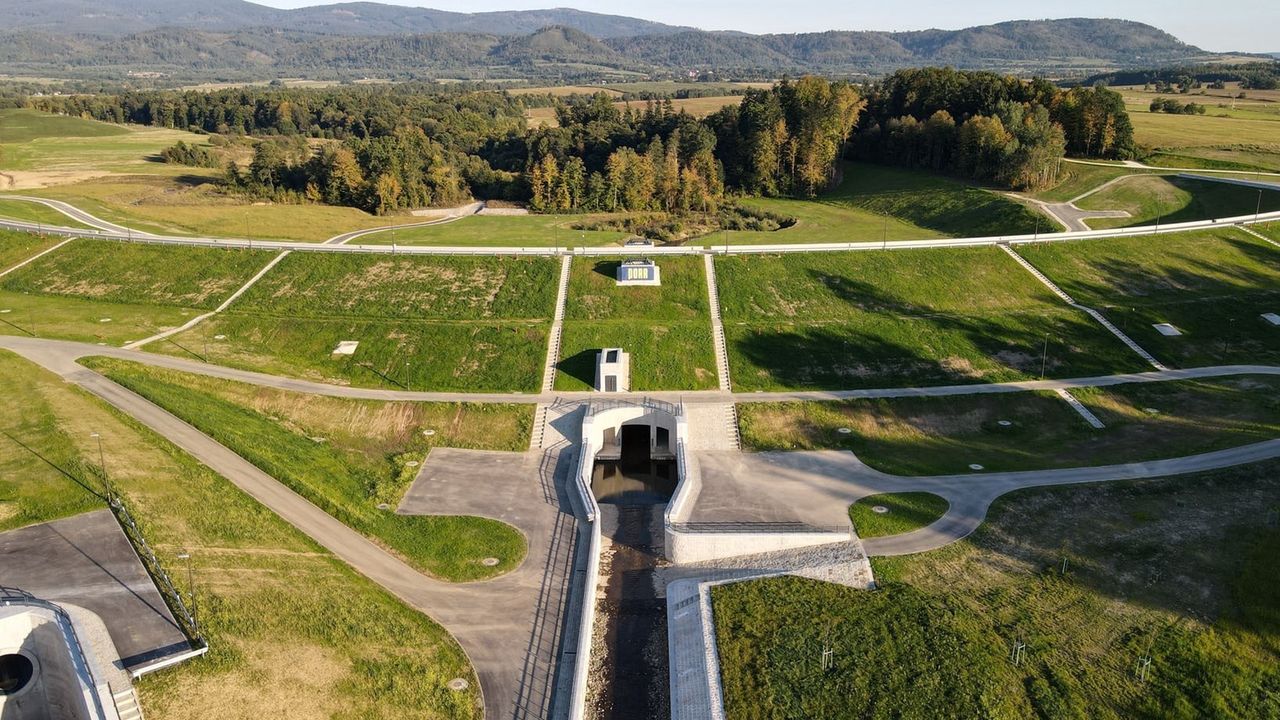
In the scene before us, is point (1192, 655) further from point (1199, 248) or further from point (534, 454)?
point (1199, 248)

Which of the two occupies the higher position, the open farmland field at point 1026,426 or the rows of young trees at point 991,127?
the rows of young trees at point 991,127

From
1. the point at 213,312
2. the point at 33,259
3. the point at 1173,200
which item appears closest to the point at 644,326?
the point at 213,312

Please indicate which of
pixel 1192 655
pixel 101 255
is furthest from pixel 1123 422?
pixel 101 255

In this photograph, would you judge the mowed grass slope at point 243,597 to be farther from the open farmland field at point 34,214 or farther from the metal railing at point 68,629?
the open farmland field at point 34,214

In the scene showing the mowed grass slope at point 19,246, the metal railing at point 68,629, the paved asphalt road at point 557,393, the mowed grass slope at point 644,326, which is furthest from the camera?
the mowed grass slope at point 19,246

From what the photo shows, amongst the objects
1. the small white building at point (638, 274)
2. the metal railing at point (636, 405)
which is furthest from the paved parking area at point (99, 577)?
the small white building at point (638, 274)
